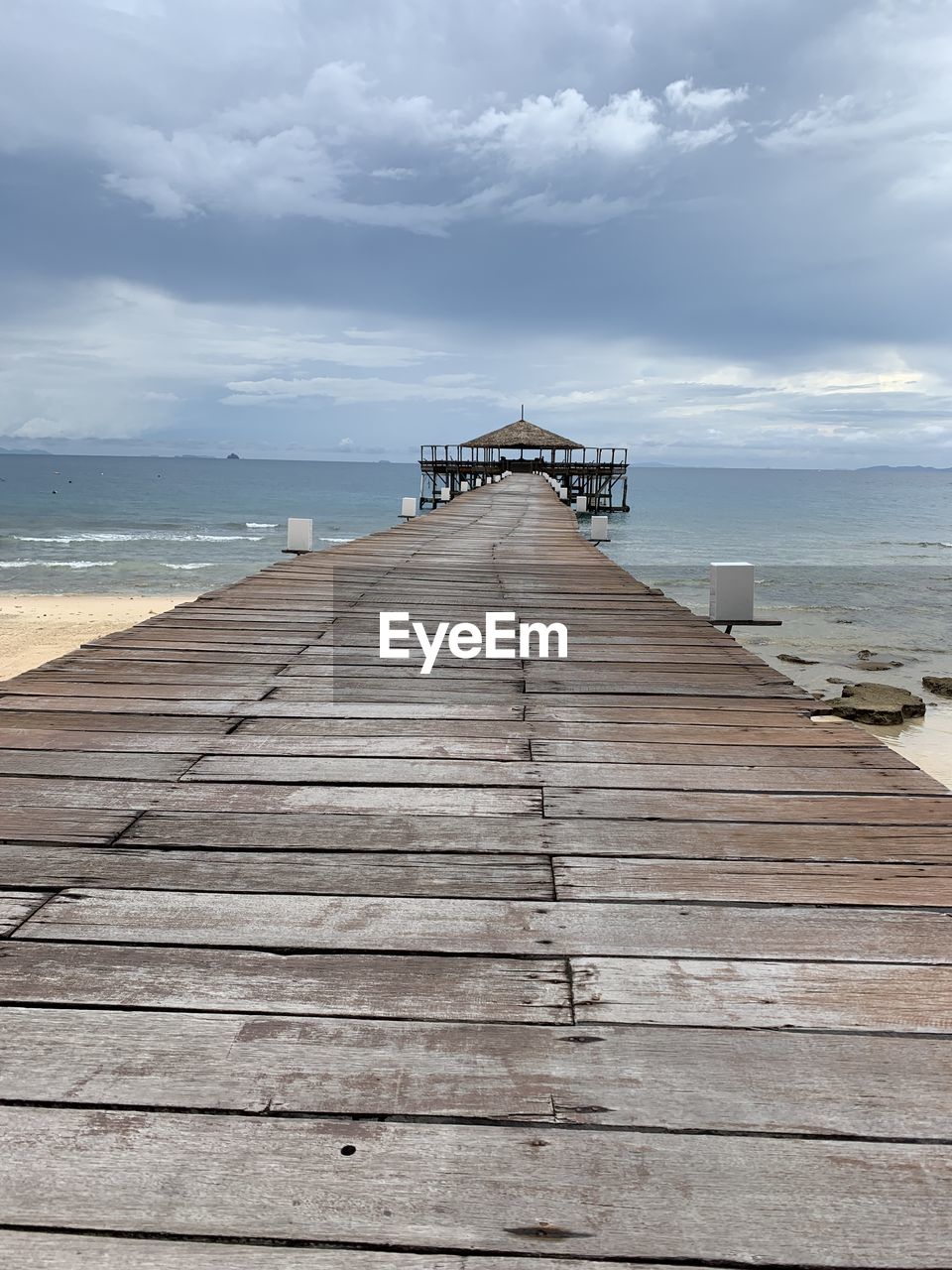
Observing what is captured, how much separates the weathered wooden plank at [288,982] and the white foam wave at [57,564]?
27.6 meters

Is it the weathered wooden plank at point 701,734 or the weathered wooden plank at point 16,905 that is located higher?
the weathered wooden plank at point 701,734

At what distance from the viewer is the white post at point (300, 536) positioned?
30.7ft

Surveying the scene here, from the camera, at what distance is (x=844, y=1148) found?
1.15 metres

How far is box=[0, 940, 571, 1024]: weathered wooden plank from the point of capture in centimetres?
144

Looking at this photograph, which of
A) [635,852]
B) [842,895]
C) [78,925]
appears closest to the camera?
[78,925]

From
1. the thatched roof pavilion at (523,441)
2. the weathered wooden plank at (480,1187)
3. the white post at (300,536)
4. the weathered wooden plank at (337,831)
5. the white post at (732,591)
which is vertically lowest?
the weathered wooden plank at (480,1187)

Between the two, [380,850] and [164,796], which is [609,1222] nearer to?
[380,850]

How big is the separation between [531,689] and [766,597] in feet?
64.0

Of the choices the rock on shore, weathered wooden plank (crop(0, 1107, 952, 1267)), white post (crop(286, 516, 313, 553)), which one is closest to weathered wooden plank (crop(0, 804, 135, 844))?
weathered wooden plank (crop(0, 1107, 952, 1267))

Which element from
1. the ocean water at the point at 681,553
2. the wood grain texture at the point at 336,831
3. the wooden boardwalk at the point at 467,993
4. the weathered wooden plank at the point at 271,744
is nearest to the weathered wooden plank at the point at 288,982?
the wooden boardwalk at the point at 467,993

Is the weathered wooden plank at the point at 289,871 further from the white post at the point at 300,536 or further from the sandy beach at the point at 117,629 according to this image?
the white post at the point at 300,536

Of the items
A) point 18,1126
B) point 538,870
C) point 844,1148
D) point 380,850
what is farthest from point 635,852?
point 18,1126

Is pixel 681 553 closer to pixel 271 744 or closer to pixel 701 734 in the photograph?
pixel 701 734

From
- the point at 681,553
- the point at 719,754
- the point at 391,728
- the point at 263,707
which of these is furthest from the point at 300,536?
the point at 681,553
